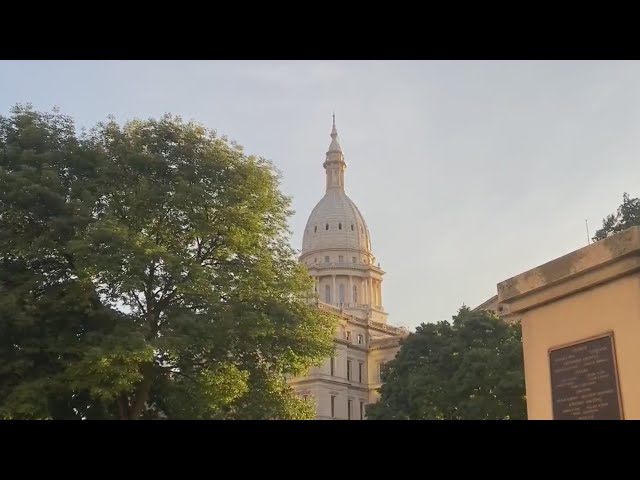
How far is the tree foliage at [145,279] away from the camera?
1989cm

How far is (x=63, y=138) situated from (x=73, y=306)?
5.49 metres

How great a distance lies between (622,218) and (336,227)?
87.4 meters

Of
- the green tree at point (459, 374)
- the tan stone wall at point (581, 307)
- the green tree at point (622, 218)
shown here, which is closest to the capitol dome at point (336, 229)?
the green tree at point (459, 374)

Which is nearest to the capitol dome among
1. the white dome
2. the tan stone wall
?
the white dome

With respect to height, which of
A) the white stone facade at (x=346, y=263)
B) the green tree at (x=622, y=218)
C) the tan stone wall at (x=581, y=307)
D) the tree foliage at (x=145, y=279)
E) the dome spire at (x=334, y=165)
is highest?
the dome spire at (x=334, y=165)

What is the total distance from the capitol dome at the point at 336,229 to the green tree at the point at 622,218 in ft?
275

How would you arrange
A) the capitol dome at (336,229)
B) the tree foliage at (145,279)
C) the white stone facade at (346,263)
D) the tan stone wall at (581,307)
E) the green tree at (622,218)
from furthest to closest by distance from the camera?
the capitol dome at (336,229) → the white stone facade at (346,263) → the green tree at (622,218) → the tree foliage at (145,279) → the tan stone wall at (581,307)

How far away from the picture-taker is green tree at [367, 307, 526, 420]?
34438mm

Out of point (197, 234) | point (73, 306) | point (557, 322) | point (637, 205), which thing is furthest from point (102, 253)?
point (637, 205)

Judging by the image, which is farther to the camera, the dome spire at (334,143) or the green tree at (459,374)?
the dome spire at (334,143)

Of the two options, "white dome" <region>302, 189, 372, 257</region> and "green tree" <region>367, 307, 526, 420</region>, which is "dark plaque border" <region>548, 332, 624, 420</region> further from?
"white dome" <region>302, 189, 372, 257</region>

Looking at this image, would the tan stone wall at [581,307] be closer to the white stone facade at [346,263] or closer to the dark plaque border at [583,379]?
the dark plaque border at [583,379]

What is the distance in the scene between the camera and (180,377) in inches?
918
